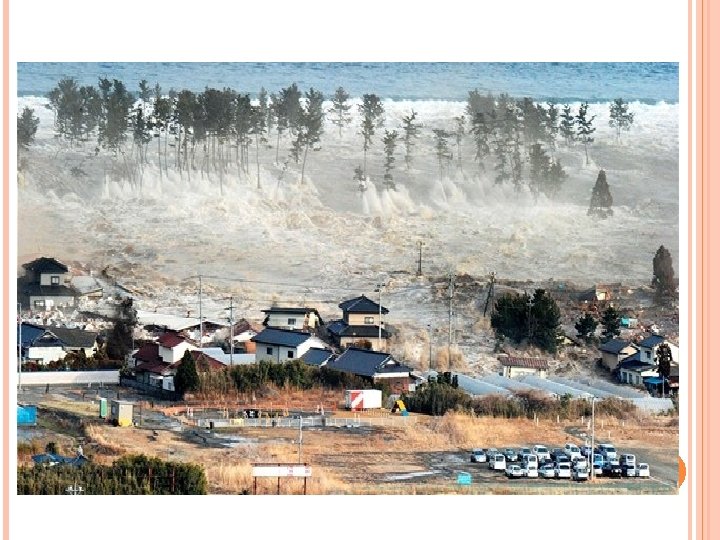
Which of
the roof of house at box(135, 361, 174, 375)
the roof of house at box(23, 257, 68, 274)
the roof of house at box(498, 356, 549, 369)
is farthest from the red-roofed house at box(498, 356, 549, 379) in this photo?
the roof of house at box(23, 257, 68, 274)

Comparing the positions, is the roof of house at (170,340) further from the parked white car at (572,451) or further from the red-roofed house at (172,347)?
the parked white car at (572,451)

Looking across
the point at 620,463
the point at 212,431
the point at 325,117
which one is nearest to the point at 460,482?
the point at 620,463

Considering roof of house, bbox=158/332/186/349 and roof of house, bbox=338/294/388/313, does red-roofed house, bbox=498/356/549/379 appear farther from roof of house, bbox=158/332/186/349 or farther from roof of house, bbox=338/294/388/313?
roof of house, bbox=158/332/186/349

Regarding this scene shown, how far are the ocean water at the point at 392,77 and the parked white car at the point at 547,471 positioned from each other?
97.0 inches

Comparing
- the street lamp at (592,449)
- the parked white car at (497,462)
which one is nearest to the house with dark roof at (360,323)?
the parked white car at (497,462)

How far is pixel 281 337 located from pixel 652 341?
8.22 ft

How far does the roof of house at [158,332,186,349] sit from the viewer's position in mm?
9359

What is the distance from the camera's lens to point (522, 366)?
945 centimetres

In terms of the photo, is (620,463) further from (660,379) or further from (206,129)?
→ (206,129)

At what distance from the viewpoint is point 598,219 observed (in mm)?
9484

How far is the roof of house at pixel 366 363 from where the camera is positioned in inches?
367

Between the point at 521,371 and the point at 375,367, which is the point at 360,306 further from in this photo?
the point at 521,371

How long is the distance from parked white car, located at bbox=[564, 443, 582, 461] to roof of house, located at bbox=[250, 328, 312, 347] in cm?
185

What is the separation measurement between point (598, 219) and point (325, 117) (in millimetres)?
1974
